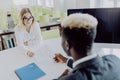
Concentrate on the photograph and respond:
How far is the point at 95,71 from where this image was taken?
3.07ft

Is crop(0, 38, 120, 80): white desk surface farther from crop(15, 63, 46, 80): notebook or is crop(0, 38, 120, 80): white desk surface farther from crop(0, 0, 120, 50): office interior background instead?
crop(0, 0, 120, 50): office interior background

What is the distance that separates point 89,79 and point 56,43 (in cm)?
127

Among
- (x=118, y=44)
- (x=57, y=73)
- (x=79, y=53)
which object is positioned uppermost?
(x=79, y=53)

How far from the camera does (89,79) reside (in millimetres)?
915

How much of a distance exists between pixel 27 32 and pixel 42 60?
460mm

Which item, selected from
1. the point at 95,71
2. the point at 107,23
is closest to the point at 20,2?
the point at 107,23

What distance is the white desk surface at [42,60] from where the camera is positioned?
149 cm

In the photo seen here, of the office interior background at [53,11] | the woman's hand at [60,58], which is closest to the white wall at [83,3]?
the office interior background at [53,11]

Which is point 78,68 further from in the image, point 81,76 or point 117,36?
point 117,36

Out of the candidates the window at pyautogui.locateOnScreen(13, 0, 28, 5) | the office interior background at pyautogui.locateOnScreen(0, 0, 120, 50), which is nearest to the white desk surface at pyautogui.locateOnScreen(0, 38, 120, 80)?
the office interior background at pyautogui.locateOnScreen(0, 0, 120, 50)

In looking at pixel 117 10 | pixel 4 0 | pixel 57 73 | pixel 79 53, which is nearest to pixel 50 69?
pixel 57 73

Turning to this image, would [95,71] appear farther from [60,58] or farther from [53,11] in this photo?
[53,11]

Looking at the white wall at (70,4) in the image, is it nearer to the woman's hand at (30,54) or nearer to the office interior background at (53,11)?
the office interior background at (53,11)

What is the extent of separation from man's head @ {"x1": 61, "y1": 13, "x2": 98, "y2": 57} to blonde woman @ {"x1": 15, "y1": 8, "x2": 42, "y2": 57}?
3.22 ft
